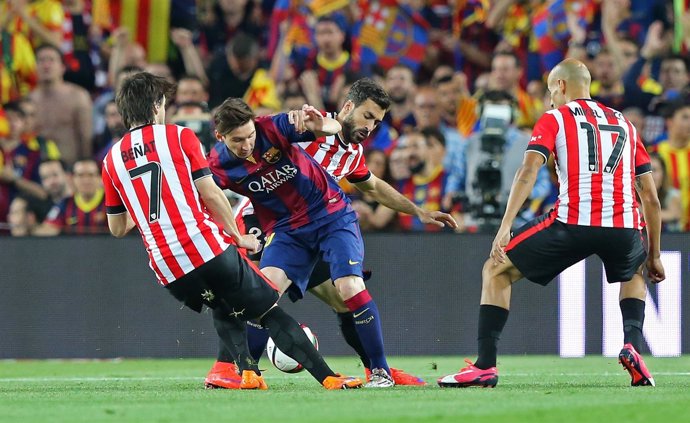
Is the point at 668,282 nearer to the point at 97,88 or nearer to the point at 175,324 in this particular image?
the point at 175,324

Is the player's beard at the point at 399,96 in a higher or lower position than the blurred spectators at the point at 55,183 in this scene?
higher

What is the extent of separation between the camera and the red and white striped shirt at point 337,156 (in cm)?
816

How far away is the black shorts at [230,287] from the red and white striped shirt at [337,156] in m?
1.23

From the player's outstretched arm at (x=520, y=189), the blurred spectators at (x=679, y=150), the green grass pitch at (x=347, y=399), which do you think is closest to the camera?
the green grass pitch at (x=347, y=399)

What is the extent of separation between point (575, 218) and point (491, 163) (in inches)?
152

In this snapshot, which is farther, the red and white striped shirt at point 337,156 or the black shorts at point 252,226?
the black shorts at point 252,226

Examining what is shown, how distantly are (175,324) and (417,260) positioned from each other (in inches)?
90.6

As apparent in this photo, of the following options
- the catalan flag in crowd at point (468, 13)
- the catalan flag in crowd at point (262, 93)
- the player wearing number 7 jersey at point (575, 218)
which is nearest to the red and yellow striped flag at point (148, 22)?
the catalan flag in crowd at point (262, 93)

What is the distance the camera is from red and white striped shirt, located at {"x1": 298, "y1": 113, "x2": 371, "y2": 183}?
816cm

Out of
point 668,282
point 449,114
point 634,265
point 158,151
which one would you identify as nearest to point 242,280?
point 158,151

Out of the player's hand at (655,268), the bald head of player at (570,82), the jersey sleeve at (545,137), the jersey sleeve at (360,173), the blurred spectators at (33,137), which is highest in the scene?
the blurred spectators at (33,137)

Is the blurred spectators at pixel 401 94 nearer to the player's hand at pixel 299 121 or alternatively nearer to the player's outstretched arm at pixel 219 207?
the player's hand at pixel 299 121

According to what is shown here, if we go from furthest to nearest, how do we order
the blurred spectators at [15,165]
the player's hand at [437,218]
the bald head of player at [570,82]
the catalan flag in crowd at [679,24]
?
the catalan flag in crowd at [679,24] → the blurred spectators at [15,165] → the player's hand at [437,218] → the bald head of player at [570,82]

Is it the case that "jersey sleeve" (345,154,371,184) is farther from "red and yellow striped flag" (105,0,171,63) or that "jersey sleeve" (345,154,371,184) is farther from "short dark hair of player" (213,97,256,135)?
"red and yellow striped flag" (105,0,171,63)
